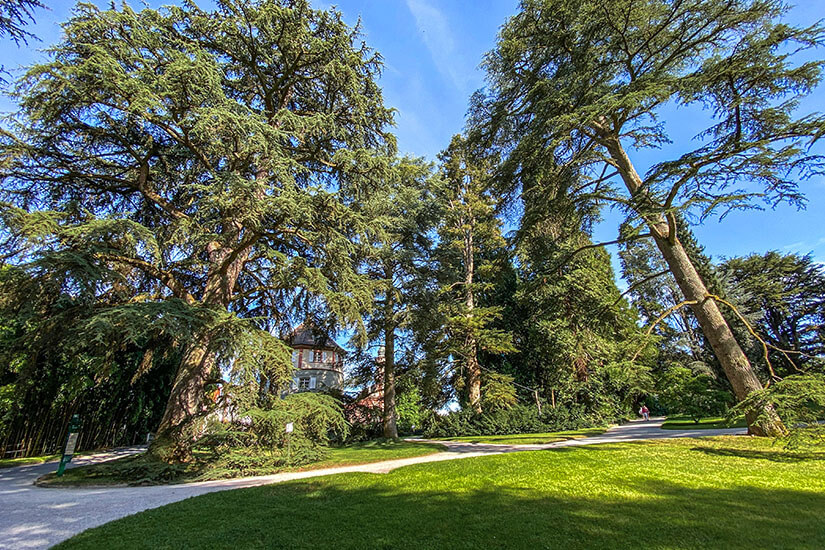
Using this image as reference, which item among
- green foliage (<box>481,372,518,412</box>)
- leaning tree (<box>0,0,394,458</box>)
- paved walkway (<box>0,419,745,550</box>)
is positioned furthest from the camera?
green foliage (<box>481,372,518,412</box>)

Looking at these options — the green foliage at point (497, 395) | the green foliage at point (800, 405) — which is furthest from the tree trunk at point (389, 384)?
the green foliage at point (800, 405)

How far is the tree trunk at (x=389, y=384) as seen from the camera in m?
16.0

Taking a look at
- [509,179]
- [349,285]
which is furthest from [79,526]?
[509,179]

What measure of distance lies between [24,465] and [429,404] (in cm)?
1432

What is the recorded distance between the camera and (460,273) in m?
19.3

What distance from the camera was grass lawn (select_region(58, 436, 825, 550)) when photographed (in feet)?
10.2

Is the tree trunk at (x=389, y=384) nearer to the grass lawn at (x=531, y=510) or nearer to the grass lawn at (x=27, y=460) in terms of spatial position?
the grass lawn at (x=531, y=510)

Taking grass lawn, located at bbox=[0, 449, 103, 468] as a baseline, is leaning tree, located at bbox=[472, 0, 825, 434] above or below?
above

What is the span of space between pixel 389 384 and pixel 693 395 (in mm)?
14194

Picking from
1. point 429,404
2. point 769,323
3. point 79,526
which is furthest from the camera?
point 769,323

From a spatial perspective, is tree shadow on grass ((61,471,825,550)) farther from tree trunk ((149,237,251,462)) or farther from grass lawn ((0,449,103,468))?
grass lawn ((0,449,103,468))

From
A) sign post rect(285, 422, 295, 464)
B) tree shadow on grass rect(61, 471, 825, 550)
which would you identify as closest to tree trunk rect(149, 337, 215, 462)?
sign post rect(285, 422, 295, 464)

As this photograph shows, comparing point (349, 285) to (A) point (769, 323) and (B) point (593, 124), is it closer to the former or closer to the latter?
(B) point (593, 124)

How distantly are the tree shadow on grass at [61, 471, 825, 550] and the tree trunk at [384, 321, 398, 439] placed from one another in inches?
442
